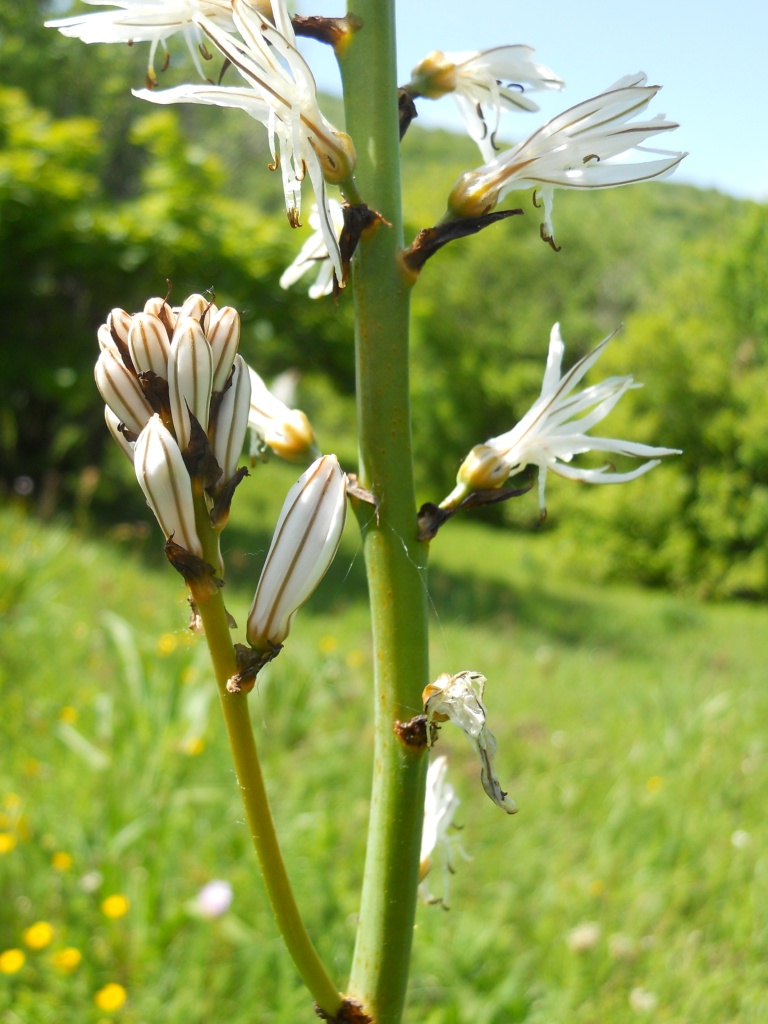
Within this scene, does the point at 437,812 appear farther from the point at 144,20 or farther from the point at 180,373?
the point at 144,20

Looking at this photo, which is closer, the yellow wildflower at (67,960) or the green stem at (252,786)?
the green stem at (252,786)

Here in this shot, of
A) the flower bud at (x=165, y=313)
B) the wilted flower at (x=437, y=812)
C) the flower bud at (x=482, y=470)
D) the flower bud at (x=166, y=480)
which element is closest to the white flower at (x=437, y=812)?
the wilted flower at (x=437, y=812)

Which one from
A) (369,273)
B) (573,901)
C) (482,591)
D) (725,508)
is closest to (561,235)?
(725,508)

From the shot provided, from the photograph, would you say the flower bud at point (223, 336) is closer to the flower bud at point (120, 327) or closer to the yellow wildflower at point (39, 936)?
the flower bud at point (120, 327)

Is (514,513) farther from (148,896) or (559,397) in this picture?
(559,397)

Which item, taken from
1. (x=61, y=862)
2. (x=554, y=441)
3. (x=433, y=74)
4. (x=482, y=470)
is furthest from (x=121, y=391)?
(x=61, y=862)

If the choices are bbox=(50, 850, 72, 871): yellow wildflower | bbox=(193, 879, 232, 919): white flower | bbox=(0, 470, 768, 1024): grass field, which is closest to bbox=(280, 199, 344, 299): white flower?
bbox=(0, 470, 768, 1024): grass field
